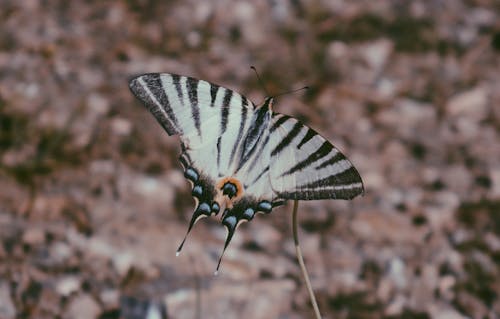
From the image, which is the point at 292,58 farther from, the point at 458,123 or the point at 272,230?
the point at 272,230

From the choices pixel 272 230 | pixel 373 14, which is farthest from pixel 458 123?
pixel 272 230

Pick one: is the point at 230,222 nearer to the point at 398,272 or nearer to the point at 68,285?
the point at 68,285

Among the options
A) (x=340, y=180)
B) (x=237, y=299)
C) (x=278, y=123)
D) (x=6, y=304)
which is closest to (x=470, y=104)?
(x=237, y=299)

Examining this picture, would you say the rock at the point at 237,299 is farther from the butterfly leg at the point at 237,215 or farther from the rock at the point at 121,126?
the rock at the point at 121,126

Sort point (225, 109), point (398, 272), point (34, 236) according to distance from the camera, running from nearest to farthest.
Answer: point (225, 109)
point (34, 236)
point (398, 272)

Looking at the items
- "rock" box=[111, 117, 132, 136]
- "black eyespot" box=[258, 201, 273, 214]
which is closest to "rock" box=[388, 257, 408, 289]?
"black eyespot" box=[258, 201, 273, 214]

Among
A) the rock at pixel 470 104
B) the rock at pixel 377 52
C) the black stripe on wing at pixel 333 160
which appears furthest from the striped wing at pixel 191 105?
the rock at pixel 377 52
